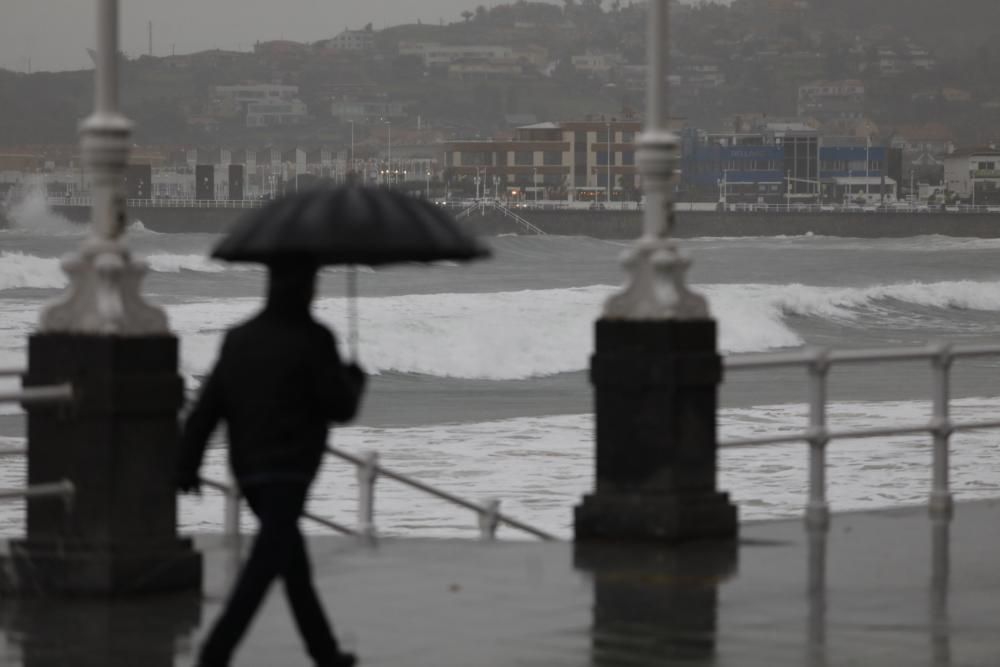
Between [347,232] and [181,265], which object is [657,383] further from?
[181,265]

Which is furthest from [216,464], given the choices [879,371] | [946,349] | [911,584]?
[879,371]

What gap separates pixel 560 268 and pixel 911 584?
128m

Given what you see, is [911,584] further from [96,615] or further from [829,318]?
[829,318]

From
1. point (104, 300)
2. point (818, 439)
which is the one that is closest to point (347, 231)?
point (104, 300)

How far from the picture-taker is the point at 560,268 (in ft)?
452

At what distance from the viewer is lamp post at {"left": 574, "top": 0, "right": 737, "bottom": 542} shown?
36.7ft

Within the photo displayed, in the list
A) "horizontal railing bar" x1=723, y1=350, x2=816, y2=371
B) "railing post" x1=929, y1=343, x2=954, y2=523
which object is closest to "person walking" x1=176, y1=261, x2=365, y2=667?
"horizontal railing bar" x1=723, y1=350, x2=816, y2=371

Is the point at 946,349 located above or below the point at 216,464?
above

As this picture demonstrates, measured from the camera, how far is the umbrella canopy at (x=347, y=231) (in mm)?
7012

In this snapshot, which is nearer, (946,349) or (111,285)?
(111,285)

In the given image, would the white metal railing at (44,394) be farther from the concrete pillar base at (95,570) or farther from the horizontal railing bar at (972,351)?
the horizontal railing bar at (972,351)

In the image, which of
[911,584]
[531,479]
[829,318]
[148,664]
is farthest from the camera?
[829,318]

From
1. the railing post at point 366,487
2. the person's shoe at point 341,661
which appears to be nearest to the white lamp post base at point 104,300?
the person's shoe at point 341,661

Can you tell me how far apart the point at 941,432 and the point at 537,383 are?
34.8m
